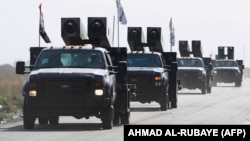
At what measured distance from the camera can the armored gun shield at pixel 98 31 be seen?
2408 cm

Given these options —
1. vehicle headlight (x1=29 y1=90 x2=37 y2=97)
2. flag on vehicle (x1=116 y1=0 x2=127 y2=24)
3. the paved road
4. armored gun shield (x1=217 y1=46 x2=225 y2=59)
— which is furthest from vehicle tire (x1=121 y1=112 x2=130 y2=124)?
armored gun shield (x1=217 y1=46 x2=225 y2=59)

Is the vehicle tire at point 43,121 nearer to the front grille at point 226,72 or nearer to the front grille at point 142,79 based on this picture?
the front grille at point 142,79

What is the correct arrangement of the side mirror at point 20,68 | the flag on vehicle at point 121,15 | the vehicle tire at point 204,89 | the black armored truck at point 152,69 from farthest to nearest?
the vehicle tire at point 204,89 → the flag on vehicle at point 121,15 → the black armored truck at point 152,69 → the side mirror at point 20,68

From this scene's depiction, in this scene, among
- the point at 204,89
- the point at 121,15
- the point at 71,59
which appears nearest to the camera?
the point at 71,59

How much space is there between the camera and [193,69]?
157ft

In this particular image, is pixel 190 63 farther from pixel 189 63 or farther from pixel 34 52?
pixel 34 52

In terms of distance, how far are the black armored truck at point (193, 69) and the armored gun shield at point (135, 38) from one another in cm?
1503

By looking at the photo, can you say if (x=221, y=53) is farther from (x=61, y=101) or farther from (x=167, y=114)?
(x=61, y=101)

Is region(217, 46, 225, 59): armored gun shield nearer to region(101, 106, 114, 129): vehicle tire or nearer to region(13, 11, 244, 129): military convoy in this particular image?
region(13, 11, 244, 129): military convoy

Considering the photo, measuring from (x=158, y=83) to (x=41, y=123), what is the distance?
8.10 metres

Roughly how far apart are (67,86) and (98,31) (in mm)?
3856

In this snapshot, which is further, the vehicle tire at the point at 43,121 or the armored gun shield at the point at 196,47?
the armored gun shield at the point at 196,47

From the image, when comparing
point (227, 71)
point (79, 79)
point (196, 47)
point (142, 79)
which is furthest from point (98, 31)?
point (227, 71)

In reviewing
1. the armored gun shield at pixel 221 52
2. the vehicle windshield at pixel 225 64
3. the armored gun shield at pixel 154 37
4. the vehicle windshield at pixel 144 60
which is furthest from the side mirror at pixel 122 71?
the armored gun shield at pixel 221 52
